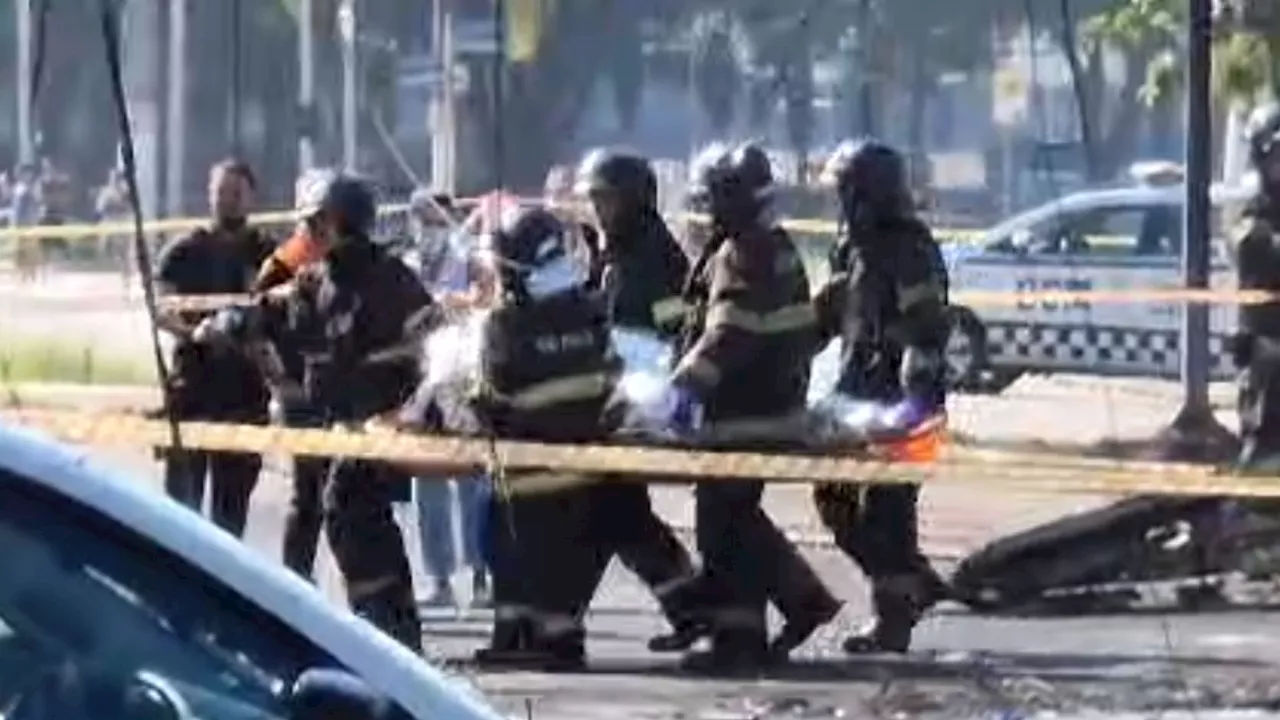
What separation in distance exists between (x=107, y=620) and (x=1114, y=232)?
1680 cm

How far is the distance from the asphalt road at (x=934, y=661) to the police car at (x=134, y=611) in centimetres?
637

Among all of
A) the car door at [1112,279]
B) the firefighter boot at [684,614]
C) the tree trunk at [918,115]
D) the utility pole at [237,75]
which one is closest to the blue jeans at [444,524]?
the firefighter boot at [684,614]

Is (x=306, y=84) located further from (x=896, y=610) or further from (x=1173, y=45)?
(x=1173, y=45)

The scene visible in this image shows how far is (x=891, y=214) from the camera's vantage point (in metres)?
11.7

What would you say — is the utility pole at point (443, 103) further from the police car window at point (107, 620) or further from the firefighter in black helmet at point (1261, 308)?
the police car window at point (107, 620)

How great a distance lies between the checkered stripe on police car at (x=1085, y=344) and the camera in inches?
711

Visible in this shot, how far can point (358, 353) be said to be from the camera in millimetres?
11172

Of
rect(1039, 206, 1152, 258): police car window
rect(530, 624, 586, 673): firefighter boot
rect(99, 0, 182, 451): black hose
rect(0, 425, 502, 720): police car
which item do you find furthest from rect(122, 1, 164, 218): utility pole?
rect(0, 425, 502, 720): police car

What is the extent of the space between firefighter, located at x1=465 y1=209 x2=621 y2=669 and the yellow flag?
0.96m

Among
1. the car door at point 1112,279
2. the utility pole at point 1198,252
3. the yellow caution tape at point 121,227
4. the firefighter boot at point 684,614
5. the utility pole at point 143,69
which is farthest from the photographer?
the car door at point 1112,279

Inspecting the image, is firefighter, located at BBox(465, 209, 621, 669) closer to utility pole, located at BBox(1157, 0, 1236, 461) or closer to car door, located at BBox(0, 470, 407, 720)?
utility pole, located at BBox(1157, 0, 1236, 461)

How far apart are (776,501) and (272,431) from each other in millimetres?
1578

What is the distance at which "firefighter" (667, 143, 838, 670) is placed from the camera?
36.6 ft

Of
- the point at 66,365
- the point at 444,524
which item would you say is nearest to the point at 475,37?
the point at 444,524
